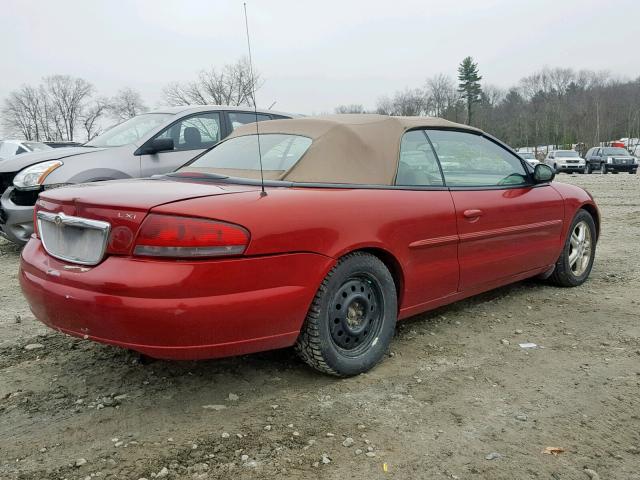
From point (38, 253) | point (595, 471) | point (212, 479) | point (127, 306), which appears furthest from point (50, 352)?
point (595, 471)

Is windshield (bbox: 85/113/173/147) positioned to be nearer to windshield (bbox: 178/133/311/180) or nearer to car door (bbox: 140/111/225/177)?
car door (bbox: 140/111/225/177)

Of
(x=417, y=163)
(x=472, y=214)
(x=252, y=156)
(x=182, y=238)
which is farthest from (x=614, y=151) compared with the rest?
(x=182, y=238)

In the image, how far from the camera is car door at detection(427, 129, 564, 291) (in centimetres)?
348

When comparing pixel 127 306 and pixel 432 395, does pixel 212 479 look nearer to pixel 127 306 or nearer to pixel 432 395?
pixel 127 306

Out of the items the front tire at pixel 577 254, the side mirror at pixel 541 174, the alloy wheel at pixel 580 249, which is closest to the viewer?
the side mirror at pixel 541 174

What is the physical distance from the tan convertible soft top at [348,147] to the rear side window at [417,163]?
0.18 feet

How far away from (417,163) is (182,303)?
5.99 feet

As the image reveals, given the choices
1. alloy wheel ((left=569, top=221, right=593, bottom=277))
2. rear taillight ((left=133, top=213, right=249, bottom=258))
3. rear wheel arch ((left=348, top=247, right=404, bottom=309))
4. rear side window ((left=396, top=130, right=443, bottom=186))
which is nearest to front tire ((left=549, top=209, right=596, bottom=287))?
alloy wheel ((left=569, top=221, right=593, bottom=277))

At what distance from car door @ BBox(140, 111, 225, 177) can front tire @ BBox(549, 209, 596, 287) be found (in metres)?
4.01

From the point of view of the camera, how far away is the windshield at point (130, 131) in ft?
20.2

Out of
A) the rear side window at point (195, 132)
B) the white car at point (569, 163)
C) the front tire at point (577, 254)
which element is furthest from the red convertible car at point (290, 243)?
the white car at point (569, 163)

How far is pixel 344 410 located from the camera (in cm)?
249

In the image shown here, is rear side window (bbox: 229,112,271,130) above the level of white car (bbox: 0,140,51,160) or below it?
below

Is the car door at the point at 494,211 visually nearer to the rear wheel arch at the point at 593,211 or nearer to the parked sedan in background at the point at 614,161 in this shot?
the rear wheel arch at the point at 593,211
